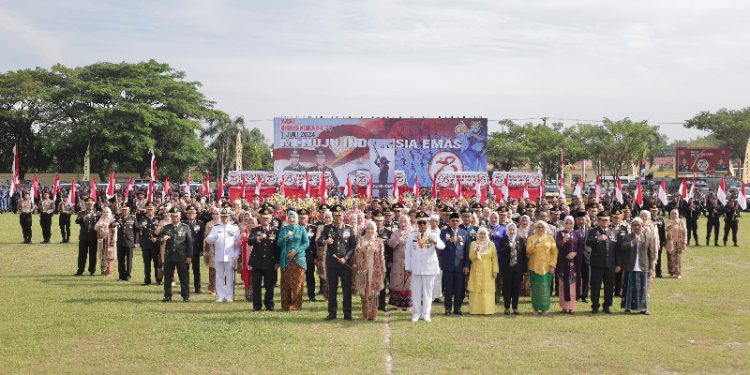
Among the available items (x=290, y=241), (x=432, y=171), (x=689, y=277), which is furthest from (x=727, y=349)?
(x=432, y=171)

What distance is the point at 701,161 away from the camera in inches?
2322

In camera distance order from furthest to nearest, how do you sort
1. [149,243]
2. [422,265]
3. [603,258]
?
[149,243] < [603,258] < [422,265]

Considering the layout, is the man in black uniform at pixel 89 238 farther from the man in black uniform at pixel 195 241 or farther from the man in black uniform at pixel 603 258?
the man in black uniform at pixel 603 258

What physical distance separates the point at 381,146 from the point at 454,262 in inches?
1443

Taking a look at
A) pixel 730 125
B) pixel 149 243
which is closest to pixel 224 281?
pixel 149 243

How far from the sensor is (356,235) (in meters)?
11.2

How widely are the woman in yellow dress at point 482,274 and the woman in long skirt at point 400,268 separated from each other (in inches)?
41.3

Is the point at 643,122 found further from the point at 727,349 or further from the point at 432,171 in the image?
the point at 727,349

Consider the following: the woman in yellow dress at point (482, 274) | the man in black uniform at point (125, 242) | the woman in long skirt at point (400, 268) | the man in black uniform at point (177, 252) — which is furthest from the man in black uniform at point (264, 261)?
the man in black uniform at point (125, 242)

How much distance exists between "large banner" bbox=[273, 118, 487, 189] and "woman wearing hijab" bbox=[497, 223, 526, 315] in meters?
35.2

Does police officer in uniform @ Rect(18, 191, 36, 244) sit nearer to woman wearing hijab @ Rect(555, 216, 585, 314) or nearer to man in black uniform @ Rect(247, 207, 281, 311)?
man in black uniform @ Rect(247, 207, 281, 311)

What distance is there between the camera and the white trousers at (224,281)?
1247cm

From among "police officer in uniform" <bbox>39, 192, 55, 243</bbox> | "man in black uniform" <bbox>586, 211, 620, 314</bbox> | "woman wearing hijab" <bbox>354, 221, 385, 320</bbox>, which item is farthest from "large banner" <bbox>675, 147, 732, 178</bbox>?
"woman wearing hijab" <bbox>354, 221, 385, 320</bbox>

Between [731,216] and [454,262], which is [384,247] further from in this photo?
[731,216]
